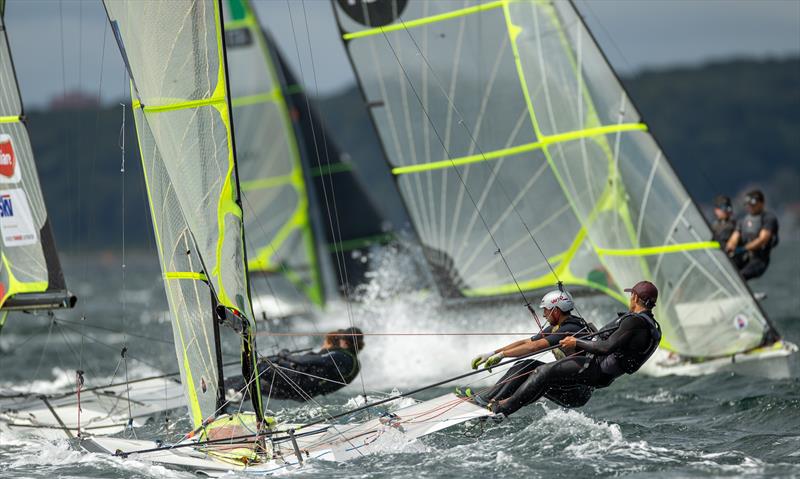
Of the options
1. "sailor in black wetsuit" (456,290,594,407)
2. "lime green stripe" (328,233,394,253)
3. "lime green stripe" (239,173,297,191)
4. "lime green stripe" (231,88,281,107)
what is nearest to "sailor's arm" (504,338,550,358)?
"sailor in black wetsuit" (456,290,594,407)

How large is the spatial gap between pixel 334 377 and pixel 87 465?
6.90ft

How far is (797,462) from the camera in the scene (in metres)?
7.12

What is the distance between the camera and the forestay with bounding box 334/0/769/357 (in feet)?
34.9

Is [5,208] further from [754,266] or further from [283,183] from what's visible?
[283,183]

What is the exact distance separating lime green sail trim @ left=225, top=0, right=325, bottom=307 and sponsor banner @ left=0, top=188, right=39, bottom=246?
6673mm

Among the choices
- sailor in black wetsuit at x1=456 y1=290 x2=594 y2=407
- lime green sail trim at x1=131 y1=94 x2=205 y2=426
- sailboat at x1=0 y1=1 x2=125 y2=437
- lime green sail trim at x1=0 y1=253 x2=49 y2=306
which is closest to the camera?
sailor in black wetsuit at x1=456 y1=290 x2=594 y2=407

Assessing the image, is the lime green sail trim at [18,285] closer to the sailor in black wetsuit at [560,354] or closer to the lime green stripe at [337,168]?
the sailor in black wetsuit at [560,354]

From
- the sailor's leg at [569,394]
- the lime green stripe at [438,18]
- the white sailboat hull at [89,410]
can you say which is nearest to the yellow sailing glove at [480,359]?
the sailor's leg at [569,394]

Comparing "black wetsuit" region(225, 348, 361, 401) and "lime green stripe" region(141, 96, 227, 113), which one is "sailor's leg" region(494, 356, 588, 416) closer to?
"black wetsuit" region(225, 348, 361, 401)

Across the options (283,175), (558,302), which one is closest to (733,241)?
(558,302)

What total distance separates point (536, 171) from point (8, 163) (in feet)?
16.2

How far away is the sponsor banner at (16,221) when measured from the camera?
9648mm

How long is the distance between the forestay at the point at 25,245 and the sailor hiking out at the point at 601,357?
3845mm

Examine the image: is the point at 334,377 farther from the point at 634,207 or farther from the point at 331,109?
the point at 331,109
